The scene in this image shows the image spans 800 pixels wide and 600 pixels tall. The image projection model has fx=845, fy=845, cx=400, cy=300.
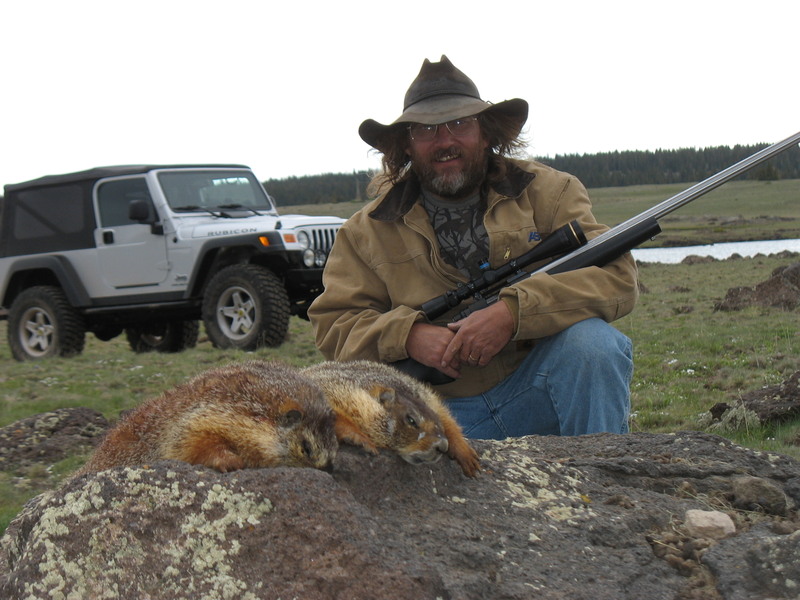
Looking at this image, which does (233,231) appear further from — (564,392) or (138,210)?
(564,392)

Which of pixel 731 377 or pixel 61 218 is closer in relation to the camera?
pixel 731 377

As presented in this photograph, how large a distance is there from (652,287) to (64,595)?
742 inches

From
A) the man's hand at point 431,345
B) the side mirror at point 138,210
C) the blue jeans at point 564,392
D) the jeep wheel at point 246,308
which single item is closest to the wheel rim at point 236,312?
the jeep wheel at point 246,308

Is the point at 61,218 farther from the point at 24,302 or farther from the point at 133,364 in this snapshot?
the point at 133,364

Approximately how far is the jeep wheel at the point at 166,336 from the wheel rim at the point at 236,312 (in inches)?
116

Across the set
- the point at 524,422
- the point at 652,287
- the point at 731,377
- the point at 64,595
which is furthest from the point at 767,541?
the point at 652,287

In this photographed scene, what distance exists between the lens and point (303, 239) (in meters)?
12.5

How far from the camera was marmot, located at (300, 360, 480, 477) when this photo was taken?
10.1ft

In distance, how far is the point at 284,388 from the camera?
9.42ft

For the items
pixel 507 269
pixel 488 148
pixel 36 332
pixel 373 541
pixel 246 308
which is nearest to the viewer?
pixel 373 541

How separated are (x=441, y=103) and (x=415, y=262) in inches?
39.6

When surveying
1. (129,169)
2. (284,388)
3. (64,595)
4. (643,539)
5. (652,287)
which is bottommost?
(652,287)

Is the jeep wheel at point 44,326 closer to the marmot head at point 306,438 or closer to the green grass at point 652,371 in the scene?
the green grass at point 652,371

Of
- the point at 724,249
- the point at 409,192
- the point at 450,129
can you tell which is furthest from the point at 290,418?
the point at 724,249
